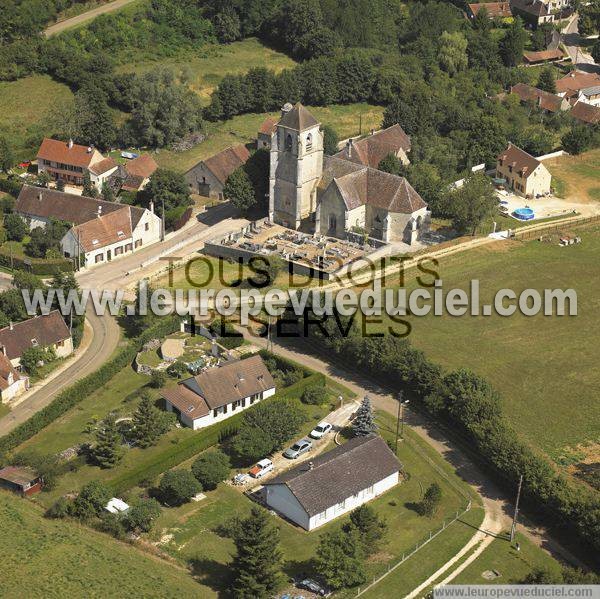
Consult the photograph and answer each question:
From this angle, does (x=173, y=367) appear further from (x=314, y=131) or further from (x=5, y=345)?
(x=314, y=131)

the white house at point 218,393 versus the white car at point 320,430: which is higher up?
the white house at point 218,393

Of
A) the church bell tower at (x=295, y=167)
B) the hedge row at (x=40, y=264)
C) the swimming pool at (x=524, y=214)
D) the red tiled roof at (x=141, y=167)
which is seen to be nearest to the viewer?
the hedge row at (x=40, y=264)

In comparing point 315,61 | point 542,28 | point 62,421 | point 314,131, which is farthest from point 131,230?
point 542,28

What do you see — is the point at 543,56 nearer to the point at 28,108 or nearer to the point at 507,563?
the point at 28,108

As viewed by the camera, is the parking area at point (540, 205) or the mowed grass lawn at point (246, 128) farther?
the mowed grass lawn at point (246, 128)

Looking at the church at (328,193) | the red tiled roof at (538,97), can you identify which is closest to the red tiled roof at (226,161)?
the church at (328,193)

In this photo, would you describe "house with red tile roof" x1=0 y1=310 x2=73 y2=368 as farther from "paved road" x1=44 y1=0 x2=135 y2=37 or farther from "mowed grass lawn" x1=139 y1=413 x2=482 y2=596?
"paved road" x1=44 y1=0 x2=135 y2=37

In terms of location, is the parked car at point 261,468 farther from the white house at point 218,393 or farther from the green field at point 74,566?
the green field at point 74,566
